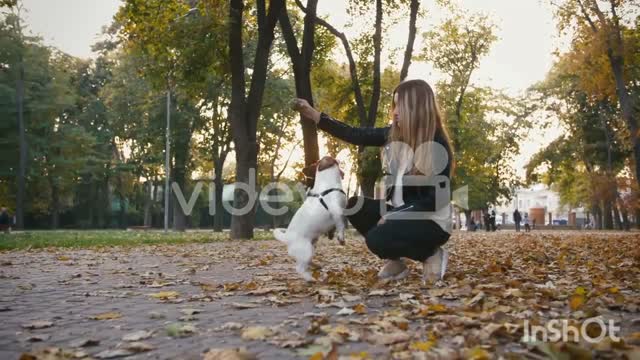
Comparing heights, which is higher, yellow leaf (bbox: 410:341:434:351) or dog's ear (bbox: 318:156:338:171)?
dog's ear (bbox: 318:156:338:171)

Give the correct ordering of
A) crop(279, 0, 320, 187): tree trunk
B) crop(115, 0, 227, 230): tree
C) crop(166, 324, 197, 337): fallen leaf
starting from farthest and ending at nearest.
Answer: crop(279, 0, 320, 187): tree trunk, crop(115, 0, 227, 230): tree, crop(166, 324, 197, 337): fallen leaf

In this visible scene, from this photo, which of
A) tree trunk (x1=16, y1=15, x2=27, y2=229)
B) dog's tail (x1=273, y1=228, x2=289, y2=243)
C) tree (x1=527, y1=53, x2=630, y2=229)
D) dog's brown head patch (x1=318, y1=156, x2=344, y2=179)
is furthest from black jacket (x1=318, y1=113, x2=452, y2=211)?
tree (x1=527, y1=53, x2=630, y2=229)

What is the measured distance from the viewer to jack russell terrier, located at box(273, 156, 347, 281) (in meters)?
5.82

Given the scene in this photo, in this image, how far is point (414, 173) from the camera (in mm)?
5852

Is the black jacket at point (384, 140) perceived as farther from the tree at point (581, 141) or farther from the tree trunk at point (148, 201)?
the tree trunk at point (148, 201)

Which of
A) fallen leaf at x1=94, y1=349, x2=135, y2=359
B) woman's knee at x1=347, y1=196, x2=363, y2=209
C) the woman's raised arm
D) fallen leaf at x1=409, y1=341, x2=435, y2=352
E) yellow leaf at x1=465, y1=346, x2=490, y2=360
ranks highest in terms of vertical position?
the woman's raised arm

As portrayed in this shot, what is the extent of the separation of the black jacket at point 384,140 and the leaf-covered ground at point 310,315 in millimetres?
886

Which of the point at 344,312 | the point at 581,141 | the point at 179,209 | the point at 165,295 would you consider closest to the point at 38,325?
the point at 165,295

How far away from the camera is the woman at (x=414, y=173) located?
5.77 m

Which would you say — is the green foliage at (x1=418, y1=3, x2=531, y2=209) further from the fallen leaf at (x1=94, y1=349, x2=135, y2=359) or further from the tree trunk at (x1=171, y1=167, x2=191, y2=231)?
the fallen leaf at (x1=94, y1=349, x2=135, y2=359)

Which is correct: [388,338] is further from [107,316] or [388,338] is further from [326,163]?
[326,163]

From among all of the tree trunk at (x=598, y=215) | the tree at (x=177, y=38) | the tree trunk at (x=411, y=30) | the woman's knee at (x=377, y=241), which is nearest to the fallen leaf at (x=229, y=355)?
the woman's knee at (x=377, y=241)

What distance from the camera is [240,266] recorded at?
9.30 m

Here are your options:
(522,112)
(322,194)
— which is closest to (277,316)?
(322,194)
